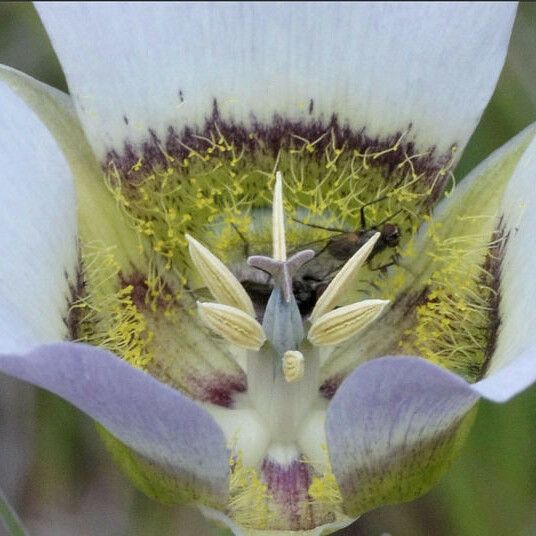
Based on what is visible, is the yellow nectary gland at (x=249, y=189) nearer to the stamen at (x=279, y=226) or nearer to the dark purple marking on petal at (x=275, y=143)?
the dark purple marking on petal at (x=275, y=143)

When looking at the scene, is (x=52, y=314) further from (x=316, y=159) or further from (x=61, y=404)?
(x=61, y=404)

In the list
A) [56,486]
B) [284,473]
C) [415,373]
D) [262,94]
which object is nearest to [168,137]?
[262,94]

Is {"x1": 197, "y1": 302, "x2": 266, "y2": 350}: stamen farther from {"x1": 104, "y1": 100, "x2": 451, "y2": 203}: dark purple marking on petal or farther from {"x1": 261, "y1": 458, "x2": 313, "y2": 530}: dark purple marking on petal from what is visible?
{"x1": 104, "y1": 100, "x2": 451, "y2": 203}: dark purple marking on petal

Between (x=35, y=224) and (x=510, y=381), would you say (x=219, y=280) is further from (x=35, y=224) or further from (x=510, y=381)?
(x=510, y=381)

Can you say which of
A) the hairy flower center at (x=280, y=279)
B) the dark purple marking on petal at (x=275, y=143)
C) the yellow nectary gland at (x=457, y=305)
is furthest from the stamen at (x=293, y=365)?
the dark purple marking on petal at (x=275, y=143)

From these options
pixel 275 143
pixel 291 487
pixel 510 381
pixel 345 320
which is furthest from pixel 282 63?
pixel 510 381
